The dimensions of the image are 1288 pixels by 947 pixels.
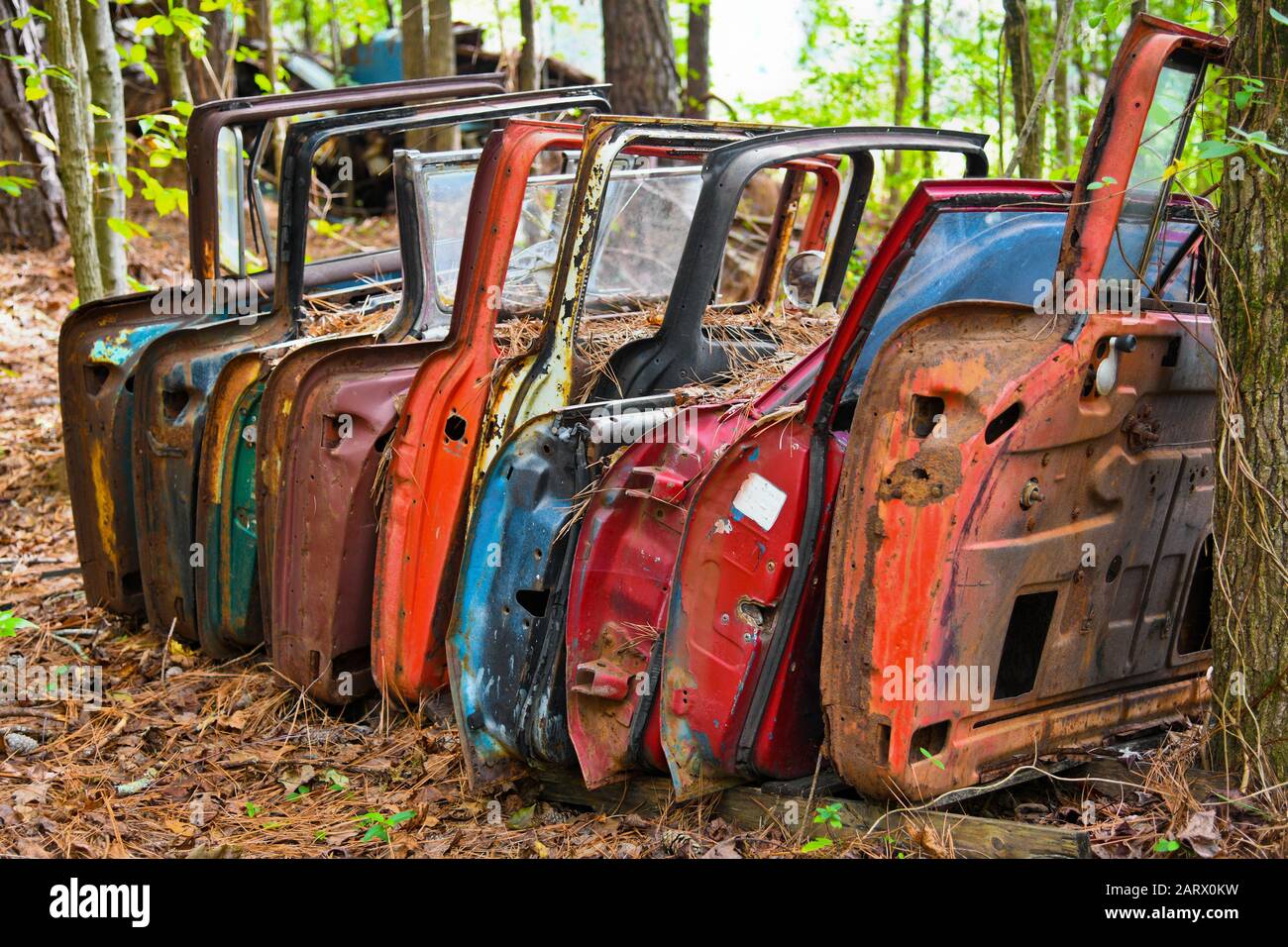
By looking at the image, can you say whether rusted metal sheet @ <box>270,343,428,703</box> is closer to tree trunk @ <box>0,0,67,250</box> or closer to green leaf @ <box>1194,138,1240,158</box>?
green leaf @ <box>1194,138,1240,158</box>

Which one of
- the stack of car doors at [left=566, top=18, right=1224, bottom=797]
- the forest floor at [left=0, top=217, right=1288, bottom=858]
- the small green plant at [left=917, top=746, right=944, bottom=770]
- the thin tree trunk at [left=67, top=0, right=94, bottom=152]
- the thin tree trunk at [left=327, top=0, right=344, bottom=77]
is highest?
the thin tree trunk at [left=327, top=0, right=344, bottom=77]

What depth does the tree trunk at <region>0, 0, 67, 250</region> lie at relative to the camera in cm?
938

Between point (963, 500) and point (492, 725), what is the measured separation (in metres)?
1.87

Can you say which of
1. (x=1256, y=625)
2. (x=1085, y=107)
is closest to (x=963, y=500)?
(x=1256, y=625)

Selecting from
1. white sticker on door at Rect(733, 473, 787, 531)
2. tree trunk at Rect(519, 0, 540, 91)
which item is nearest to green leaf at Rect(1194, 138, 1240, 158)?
white sticker on door at Rect(733, 473, 787, 531)

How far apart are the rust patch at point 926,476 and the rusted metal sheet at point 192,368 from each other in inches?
125

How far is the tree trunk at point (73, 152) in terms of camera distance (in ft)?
23.1

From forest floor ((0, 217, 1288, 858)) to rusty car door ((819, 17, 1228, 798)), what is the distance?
0.33 meters

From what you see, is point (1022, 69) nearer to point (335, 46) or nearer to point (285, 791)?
point (285, 791)

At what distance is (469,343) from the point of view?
14.9ft

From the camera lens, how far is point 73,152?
7.23m

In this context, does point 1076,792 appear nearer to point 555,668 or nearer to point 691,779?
point 691,779

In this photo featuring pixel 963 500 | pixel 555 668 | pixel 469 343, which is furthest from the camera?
pixel 469 343

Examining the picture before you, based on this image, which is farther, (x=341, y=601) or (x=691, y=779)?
(x=341, y=601)
